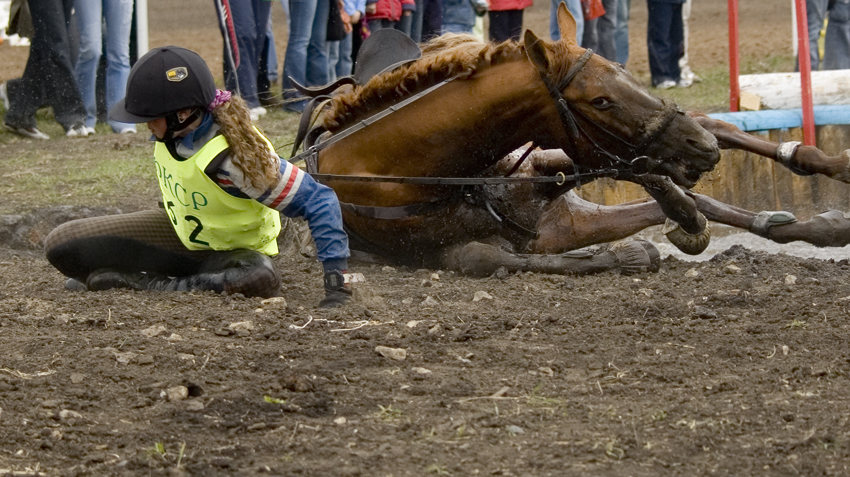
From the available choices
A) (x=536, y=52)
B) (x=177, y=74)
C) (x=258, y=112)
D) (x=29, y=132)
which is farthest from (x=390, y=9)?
(x=177, y=74)

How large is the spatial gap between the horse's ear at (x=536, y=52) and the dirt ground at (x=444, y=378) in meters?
1.06

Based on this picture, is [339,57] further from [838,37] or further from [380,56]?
[380,56]

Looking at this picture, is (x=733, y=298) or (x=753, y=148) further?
(x=753, y=148)

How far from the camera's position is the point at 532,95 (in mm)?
5914

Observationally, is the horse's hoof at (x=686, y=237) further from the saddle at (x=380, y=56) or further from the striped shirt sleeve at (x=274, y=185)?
the striped shirt sleeve at (x=274, y=185)

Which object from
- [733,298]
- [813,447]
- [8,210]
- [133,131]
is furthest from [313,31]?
[813,447]

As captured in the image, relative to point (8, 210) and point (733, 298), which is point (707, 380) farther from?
point (8, 210)

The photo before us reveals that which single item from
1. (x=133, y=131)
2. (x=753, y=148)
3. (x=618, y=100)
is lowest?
(x=133, y=131)

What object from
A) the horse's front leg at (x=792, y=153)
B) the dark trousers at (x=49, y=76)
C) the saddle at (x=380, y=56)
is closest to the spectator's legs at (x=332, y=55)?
the dark trousers at (x=49, y=76)

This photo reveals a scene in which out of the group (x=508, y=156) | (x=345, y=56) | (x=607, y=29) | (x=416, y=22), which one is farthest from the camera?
(x=607, y=29)

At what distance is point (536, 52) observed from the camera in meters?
5.79

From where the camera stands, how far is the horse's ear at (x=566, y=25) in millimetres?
6133

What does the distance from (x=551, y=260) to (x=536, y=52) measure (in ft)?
4.05

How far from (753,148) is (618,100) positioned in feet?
4.20
